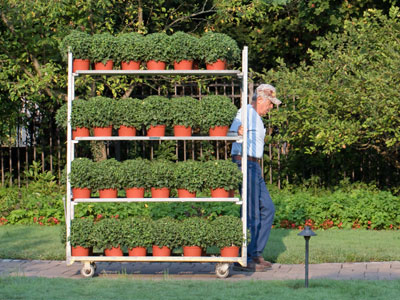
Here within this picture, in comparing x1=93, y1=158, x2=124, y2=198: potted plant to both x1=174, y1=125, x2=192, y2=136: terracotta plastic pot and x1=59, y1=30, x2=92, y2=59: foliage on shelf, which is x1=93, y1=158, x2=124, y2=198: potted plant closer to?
x1=174, y1=125, x2=192, y2=136: terracotta plastic pot

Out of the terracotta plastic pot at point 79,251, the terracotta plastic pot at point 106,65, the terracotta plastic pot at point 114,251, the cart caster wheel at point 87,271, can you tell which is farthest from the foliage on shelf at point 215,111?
the cart caster wheel at point 87,271

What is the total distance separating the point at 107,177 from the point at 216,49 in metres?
1.74

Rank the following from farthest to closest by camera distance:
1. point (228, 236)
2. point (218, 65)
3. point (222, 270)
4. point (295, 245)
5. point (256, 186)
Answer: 1. point (295, 245)
2. point (256, 186)
3. point (218, 65)
4. point (222, 270)
5. point (228, 236)

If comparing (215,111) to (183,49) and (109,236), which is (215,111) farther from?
(109,236)

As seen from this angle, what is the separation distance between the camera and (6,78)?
12.5 m

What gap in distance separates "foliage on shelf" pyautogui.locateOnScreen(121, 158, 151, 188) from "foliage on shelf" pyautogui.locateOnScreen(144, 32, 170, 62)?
1127mm

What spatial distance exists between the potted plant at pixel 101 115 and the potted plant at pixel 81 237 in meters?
0.95

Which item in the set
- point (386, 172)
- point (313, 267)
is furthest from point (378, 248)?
point (386, 172)

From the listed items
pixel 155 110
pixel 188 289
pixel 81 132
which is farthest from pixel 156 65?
pixel 188 289

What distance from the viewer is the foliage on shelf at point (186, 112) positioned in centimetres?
769

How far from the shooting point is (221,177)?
7.54 metres

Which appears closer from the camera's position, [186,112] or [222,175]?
[222,175]

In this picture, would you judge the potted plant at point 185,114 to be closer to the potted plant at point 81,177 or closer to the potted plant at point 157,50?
the potted plant at point 157,50

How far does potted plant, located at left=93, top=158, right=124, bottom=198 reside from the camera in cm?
762
